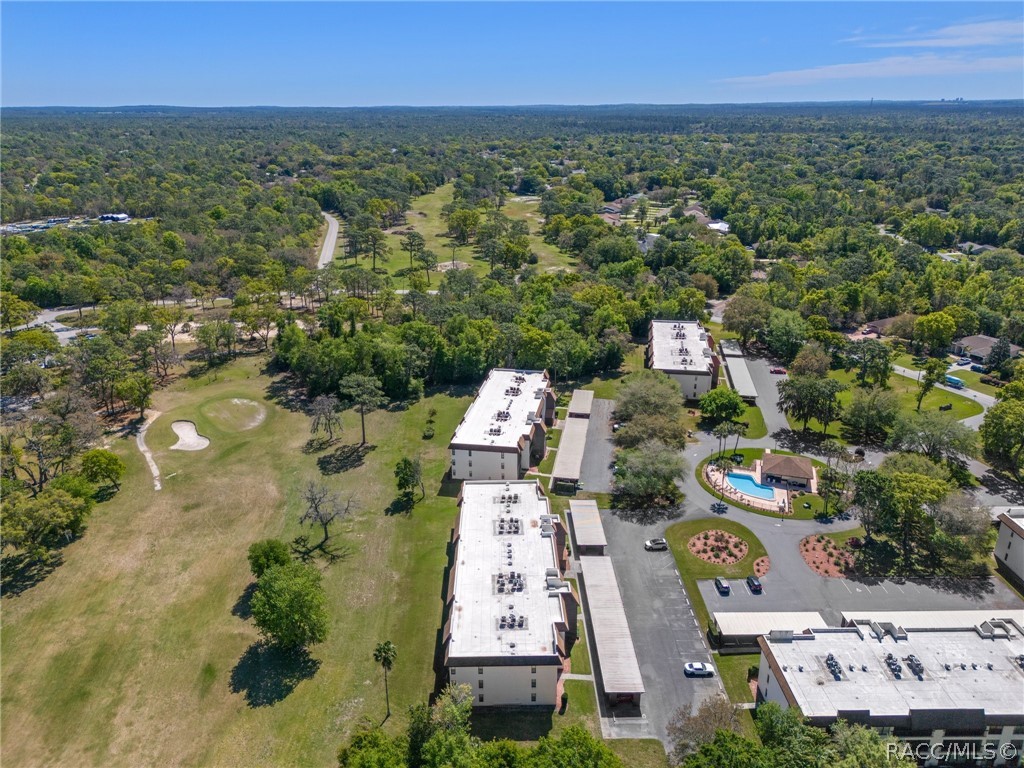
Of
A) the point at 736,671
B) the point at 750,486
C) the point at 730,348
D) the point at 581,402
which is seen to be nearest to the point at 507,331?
the point at 581,402

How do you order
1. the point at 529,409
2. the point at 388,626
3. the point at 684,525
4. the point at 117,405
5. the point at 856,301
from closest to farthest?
the point at 388,626, the point at 684,525, the point at 529,409, the point at 117,405, the point at 856,301

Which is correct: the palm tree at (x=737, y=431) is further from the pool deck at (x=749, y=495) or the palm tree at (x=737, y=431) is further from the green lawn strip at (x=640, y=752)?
the green lawn strip at (x=640, y=752)

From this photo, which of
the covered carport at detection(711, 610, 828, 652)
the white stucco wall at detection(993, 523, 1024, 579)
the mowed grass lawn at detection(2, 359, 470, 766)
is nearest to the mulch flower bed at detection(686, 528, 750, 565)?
the covered carport at detection(711, 610, 828, 652)

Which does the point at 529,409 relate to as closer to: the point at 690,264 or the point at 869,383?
the point at 869,383

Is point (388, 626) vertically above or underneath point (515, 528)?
underneath

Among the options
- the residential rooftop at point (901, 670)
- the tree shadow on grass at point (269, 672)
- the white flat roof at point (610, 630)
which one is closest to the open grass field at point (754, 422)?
the white flat roof at point (610, 630)

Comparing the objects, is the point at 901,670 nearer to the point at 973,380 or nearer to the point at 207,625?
the point at 207,625

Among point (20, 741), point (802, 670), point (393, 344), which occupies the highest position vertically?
point (393, 344)

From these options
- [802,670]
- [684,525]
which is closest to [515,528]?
[684,525]
